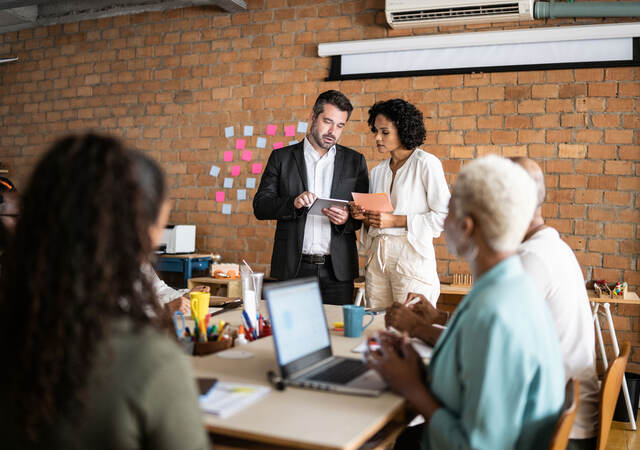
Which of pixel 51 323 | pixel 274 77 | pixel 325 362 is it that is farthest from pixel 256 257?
pixel 51 323

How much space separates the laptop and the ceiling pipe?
3.51 metres

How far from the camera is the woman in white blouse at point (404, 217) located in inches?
106

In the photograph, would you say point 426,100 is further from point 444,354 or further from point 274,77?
point 444,354

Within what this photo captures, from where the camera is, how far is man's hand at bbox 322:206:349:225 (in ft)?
9.12

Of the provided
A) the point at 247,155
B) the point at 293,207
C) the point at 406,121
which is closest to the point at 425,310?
the point at 293,207

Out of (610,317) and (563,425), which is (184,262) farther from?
(563,425)

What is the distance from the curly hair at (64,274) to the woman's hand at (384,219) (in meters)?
1.97

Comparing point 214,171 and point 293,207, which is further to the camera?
point 214,171

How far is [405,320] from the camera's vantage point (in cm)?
180

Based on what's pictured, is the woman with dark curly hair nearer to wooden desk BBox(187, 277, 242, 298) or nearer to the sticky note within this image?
wooden desk BBox(187, 277, 242, 298)

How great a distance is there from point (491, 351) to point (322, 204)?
1737 millimetres

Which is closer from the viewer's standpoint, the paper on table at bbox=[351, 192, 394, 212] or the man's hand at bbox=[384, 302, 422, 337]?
the man's hand at bbox=[384, 302, 422, 337]

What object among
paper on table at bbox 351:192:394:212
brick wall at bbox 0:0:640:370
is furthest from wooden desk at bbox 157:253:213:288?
paper on table at bbox 351:192:394:212

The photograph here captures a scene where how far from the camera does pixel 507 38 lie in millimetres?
4219
